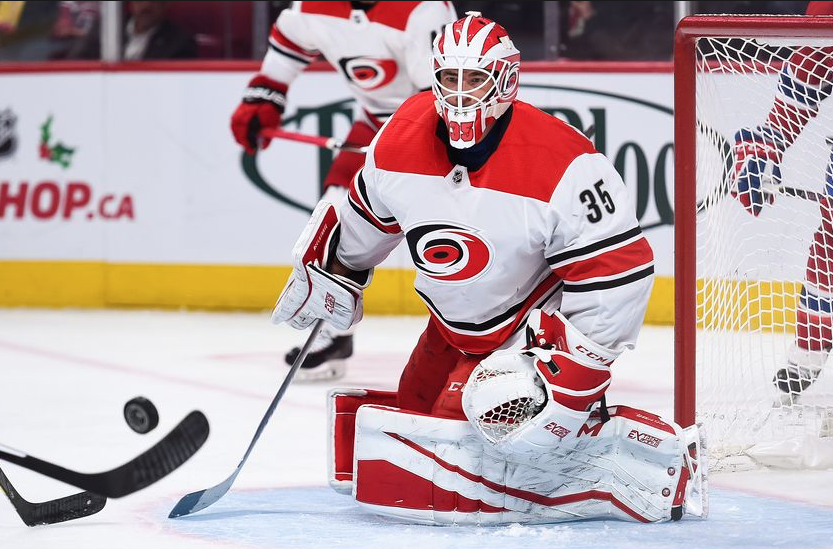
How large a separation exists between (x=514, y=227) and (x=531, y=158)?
0.13 metres

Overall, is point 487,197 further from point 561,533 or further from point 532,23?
point 532,23

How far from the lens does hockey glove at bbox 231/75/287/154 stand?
15.4ft

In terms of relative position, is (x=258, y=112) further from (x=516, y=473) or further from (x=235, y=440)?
(x=516, y=473)

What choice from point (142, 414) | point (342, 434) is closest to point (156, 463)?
point (142, 414)

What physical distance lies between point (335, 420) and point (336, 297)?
0.83ft

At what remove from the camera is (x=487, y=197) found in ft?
9.10

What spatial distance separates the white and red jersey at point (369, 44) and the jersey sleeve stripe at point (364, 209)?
146 centimetres

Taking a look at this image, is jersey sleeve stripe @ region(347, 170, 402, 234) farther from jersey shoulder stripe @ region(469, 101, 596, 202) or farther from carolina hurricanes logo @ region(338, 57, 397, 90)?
carolina hurricanes logo @ region(338, 57, 397, 90)

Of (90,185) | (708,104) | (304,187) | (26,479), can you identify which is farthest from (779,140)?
(90,185)

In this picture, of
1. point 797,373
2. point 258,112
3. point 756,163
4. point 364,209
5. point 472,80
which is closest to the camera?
point 472,80

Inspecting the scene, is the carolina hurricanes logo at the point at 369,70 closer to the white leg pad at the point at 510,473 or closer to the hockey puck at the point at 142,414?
the white leg pad at the point at 510,473

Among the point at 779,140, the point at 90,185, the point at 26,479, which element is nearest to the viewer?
the point at 26,479

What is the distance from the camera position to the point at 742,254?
378 cm

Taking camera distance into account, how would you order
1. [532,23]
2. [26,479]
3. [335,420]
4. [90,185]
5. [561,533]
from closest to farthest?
[561,533], [335,420], [26,479], [532,23], [90,185]
